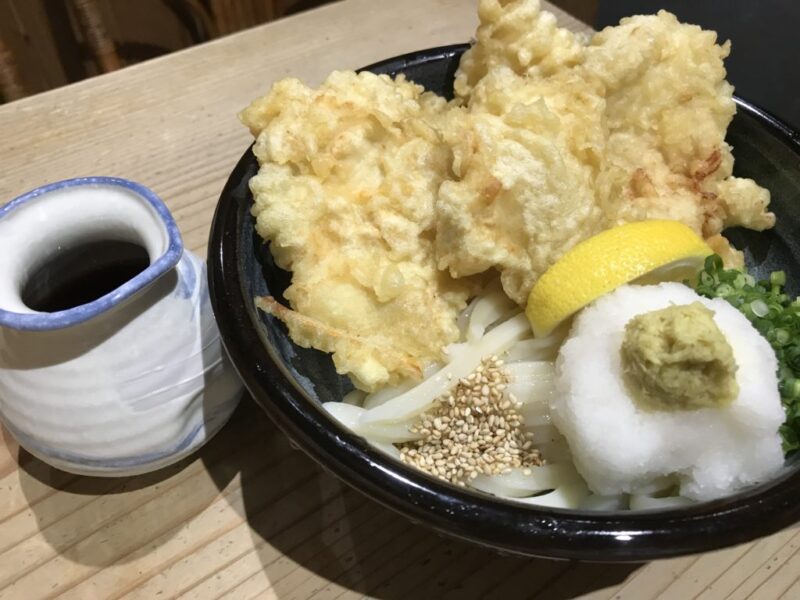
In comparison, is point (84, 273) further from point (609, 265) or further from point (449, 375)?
point (609, 265)

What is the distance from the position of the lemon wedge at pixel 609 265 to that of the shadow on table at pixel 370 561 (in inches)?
15.9

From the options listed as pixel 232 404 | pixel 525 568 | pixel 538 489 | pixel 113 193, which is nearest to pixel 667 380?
pixel 538 489

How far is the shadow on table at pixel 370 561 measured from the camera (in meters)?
1.15

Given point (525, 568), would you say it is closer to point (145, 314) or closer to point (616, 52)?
point (145, 314)

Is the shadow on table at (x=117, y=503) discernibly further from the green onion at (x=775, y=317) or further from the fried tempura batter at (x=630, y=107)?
the green onion at (x=775, y=317)

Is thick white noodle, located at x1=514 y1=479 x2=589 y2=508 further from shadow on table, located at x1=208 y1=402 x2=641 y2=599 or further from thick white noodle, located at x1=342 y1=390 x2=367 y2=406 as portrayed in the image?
thick white noodle, located at x1=342 y1=390 x2=367 y2=406

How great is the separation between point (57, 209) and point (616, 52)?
3.40 feet

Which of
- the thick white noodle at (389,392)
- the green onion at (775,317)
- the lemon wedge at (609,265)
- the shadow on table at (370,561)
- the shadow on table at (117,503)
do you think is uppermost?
the lemon wedge at (609,265)

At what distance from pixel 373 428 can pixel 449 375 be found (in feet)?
0.52

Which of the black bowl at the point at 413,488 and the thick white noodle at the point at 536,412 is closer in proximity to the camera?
the black bowl at the point at 413,488

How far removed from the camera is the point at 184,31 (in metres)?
3.43

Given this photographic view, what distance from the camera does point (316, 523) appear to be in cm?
122

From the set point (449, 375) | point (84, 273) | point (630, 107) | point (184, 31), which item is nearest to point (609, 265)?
point (449, 375)

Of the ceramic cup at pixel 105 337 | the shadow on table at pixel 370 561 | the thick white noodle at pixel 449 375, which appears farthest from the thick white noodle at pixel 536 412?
the ceramic cup at pixel 105 337
